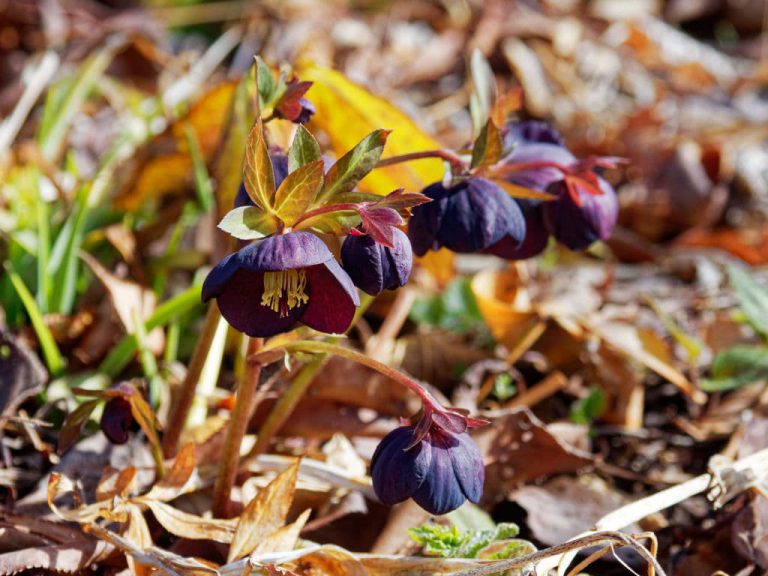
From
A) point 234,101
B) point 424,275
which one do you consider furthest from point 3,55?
point 424,275

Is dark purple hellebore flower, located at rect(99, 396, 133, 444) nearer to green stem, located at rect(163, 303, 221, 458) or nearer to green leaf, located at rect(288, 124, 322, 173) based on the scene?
green stem, located at rect(163, 303, 221, 458)

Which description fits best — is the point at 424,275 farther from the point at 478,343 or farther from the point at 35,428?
the point at 35,428

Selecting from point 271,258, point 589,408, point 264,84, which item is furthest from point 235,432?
point 589,408

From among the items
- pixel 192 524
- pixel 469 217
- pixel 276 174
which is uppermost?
pixel 276 174

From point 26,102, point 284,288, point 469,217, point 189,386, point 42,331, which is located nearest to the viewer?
point 284,288

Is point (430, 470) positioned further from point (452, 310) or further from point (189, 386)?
point (452, 310)

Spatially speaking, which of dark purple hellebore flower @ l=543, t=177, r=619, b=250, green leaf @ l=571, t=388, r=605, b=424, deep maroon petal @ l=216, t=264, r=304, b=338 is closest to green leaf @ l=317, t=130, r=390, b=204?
deep maroon petal @ l=216, t=264, r=304, b=338
